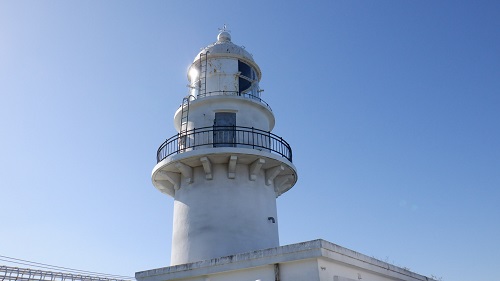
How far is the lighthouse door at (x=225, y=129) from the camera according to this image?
49.2 ft

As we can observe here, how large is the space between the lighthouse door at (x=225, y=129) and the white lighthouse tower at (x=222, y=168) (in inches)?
1.4

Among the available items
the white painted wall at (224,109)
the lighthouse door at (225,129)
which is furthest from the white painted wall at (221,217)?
the white painted wall at (224,109)

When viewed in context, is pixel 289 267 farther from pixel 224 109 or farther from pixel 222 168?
pixel 224 109

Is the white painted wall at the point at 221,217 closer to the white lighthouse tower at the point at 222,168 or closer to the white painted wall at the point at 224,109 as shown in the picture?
the white lighthouse tower at the point at 222,168

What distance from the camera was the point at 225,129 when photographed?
606 inches

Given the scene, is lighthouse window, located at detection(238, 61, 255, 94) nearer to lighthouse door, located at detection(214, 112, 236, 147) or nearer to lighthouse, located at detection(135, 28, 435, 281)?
lighthouse, located at detection(135, 28, 435, 281)

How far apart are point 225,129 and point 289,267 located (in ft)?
20.9

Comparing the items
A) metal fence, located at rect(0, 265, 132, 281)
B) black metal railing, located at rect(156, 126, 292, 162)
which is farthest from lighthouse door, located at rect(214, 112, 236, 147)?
metal fence, located at rect(0, 265, 132, 281)

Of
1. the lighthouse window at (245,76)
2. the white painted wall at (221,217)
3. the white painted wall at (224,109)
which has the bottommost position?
the white painted wall at (221,217)

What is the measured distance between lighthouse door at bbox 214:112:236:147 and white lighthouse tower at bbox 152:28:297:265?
3 cm

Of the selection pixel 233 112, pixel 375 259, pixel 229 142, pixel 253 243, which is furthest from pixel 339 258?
pixel 233 112

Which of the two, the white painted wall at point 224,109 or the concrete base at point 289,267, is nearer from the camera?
the concrete base at point 289,267

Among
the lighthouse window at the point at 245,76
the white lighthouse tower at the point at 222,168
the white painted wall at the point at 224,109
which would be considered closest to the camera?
the white lighthouse tower at the point at 222,168

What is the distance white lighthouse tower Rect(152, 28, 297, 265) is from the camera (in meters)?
14.2
